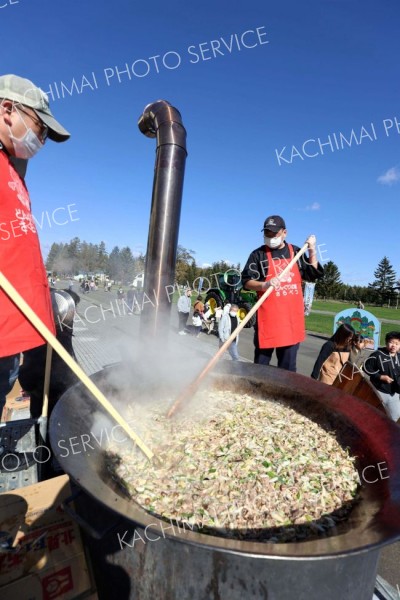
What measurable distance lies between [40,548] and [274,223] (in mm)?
3547

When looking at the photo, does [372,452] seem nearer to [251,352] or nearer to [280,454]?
[280,454]

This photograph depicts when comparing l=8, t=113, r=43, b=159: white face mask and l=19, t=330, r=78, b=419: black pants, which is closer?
l=8, t=113, r=43, b=159: white face mask

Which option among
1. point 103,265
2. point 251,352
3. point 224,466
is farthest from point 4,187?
point 103,265

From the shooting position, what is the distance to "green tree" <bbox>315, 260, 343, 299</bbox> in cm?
7571

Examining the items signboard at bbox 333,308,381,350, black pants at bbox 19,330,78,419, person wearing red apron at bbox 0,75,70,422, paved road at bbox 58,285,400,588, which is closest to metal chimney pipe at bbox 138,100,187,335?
paved road at bbox 58,285,400,588

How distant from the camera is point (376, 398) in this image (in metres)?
3.44

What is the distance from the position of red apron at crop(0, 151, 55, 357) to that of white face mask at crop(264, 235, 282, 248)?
8.46ft

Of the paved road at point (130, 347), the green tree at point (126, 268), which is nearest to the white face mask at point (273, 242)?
the paved road at point (130, 347)

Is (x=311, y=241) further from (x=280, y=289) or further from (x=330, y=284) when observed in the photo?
(x=330, y=284)

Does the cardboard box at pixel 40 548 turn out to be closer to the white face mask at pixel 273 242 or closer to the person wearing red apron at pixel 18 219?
the person wearing red apron at pixel 18 219

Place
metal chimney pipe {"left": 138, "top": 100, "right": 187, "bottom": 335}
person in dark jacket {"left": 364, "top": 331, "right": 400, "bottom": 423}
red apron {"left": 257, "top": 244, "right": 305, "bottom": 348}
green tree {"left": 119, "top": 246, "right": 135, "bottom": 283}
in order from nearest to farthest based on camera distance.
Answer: metal chimney pipe {"left": 138, "top": 100, "right": 187, "bottom": 335} → red apron {"left": 257, "top": 244, "right": 305, "bottom": 348} → person in dark jacket {"left": 364, "top": 331, "right": 400, "bottom": 423} → green tree {"left": 119, "top": 246, "right": 135, "bottom": 283}

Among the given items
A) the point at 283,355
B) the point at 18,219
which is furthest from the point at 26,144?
the point at 283,355

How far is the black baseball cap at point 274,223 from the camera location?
149 inches

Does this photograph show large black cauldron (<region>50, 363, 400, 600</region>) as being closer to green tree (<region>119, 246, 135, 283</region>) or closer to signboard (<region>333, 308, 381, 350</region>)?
signboard (<region>333, 308, 381, 350</region>)
